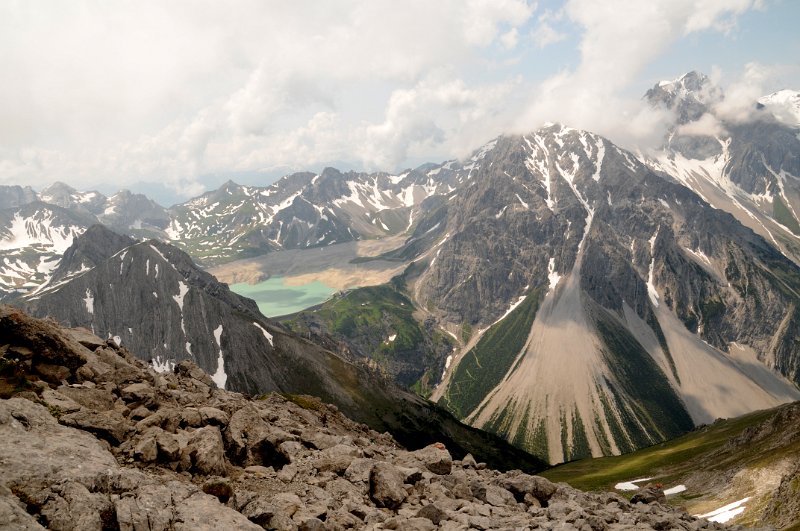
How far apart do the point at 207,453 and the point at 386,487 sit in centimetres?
1261

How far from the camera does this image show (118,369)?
135 feet

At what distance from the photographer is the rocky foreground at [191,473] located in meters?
22.4

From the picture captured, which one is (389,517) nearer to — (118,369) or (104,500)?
(104,500)

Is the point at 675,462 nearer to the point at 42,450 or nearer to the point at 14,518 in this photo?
the point at 42,450

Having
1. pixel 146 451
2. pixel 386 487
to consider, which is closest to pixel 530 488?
pixel 386 487

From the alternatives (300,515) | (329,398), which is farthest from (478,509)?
(329,398)

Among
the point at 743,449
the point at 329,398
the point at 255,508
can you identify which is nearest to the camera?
the point at 255,508

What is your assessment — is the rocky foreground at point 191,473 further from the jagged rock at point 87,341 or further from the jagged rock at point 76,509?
the jagged rock at point 87,341

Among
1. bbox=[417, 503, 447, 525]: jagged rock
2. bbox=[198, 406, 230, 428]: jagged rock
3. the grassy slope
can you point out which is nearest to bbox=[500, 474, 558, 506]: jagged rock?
bbox=[417, 503, 447, 525]: jagged rock

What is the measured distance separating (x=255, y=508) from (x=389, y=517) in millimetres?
8526

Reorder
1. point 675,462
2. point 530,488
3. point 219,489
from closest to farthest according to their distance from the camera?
point 219,489
point 530,488
point 675,462

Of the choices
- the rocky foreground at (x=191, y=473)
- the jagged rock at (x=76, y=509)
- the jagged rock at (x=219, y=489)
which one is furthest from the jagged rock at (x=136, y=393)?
the jagged rock at (x=76, y=509)

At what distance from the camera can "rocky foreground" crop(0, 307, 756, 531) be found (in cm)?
2244

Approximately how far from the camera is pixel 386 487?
33.0 meters
